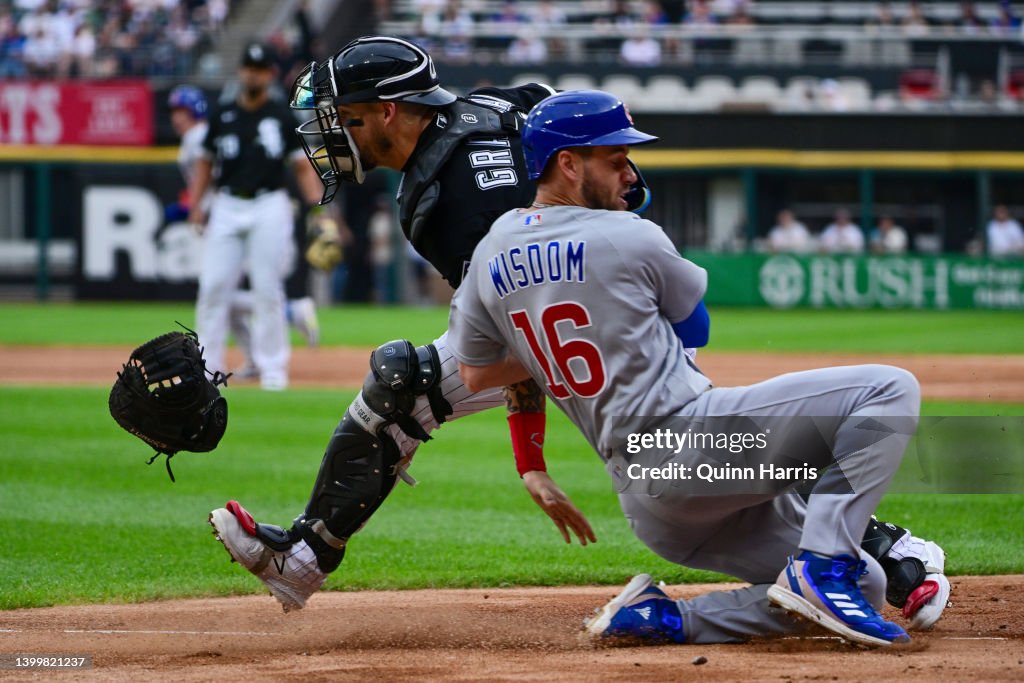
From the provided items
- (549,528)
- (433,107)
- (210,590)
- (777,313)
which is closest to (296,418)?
(549,528)

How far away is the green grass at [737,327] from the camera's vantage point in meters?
16.6

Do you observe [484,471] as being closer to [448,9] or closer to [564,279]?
[564,279]

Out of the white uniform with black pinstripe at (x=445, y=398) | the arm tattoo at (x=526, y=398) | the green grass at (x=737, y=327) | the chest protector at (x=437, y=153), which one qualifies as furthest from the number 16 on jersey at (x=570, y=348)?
the green grass at (x=737, y=327)

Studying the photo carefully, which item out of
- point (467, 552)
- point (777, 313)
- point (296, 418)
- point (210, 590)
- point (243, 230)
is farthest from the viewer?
point (777, 313)

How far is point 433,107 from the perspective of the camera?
185 inches

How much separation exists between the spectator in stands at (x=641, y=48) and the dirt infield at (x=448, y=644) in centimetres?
2139

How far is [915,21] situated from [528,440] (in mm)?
23825

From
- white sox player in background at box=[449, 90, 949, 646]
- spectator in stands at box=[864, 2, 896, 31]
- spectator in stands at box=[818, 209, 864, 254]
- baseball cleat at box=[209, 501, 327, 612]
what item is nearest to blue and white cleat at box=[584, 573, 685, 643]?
white sox player in background at box=[449, 90, 949, 646]

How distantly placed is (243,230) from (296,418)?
66.9 inches

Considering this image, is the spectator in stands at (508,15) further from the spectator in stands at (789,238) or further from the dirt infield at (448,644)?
the dirt infield at (448,644)

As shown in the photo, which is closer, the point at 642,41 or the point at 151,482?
the point at 151,482

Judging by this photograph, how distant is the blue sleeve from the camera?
3867 mm

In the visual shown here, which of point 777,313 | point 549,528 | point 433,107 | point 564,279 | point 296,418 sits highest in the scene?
point 433,107

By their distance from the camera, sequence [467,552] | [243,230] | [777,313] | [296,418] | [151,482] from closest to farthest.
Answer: [467,552] < [151,482] < [296,418] < [243,230] < [777,313]
